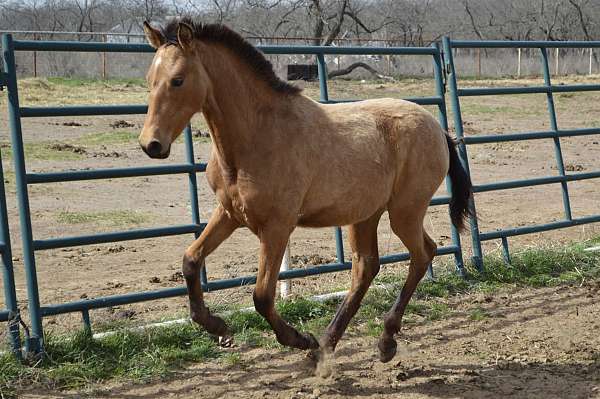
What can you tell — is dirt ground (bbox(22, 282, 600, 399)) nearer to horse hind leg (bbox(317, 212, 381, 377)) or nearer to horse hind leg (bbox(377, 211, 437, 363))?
horse hind leg (bbox(377, 211, 437, 363))

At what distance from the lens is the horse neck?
14.5 feet

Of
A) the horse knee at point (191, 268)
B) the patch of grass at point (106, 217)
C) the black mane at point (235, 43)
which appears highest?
the black mane at point (235, 43)

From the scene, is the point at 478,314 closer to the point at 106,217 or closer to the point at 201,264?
the point at 201,264

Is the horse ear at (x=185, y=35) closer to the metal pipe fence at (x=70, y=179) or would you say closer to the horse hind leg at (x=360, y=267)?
the metal pipe fence at (x=70, y=179)

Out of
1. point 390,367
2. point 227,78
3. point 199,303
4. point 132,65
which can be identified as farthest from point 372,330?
point 132,65

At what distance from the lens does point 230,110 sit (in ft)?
14.6

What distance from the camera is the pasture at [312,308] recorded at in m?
4.73

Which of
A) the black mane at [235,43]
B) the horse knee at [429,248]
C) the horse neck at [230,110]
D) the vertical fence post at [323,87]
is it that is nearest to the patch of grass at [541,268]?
the vertical fence post at [323,87]

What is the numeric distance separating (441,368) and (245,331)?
1396 millimetres

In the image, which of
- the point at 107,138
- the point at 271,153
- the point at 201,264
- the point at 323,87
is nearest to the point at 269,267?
the point at 201,264

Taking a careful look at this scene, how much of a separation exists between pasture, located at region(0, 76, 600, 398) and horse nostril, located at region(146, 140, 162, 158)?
1.49 meters

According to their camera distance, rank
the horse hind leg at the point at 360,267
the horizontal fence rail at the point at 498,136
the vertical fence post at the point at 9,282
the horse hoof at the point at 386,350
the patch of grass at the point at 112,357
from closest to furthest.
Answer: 1. the patch of grass at the point at 112,357
2. the vertical fence post at the point at 9,282
3. the horse hoof at the point at 386,350
4. the horse hind leg at the point at 360,267
5. the horizontal fence rail at the point at 498,136

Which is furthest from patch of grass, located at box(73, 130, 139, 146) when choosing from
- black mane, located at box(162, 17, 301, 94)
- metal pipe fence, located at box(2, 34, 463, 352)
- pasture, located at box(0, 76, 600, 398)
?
black mane, located at box(162, 17, 301, 94)

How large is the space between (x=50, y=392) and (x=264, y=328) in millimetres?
1651
